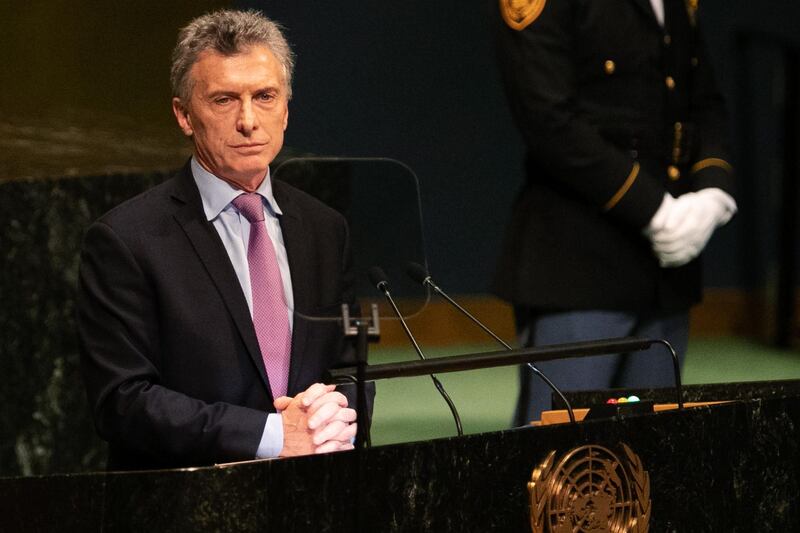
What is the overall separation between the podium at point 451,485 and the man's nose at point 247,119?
64 cm

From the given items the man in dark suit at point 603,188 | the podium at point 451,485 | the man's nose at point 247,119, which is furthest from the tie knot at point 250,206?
the man in dark suit at point 603,188

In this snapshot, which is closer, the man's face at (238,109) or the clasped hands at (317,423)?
the clasped hands at (317,423)

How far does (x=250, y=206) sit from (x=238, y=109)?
0.15m

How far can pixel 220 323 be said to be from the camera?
88.8 inches

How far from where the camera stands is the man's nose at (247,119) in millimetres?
2254

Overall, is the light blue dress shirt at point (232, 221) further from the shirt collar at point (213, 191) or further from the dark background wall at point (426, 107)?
the dark background wall at point (426, 107)

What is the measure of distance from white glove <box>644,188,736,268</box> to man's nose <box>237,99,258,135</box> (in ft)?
3.86

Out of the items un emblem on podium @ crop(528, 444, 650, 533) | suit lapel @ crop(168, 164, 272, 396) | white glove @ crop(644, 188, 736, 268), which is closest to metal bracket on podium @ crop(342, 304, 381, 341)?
un emblem on podium @ crop(528, 444, 650, 533)

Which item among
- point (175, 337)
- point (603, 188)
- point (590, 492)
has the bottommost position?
point (590, 492)

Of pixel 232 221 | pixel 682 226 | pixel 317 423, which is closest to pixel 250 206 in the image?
pixel 232 221

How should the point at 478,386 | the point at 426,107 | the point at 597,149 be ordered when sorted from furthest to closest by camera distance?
1. the point at 426,107
2. the point at 478,386
3. the point at 597,149

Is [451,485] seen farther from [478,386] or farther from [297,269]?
[478,386]

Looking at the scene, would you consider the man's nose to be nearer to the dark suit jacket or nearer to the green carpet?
the dark suit jacket

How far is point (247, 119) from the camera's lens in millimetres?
2254
